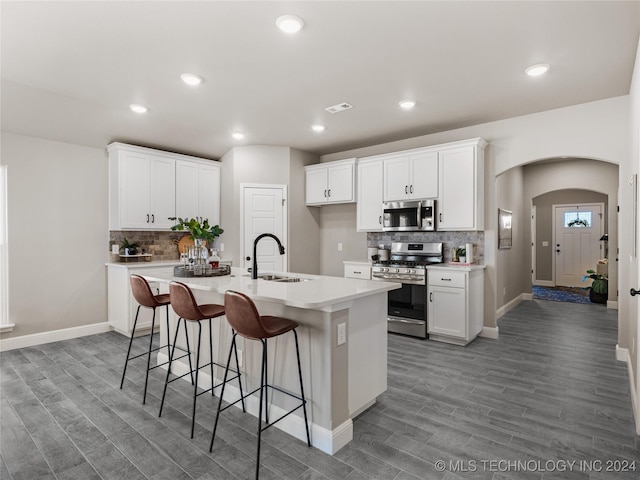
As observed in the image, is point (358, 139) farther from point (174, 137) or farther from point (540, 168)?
point (540, 168)

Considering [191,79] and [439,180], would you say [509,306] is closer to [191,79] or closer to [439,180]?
[439,180]

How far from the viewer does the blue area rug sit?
7173mm

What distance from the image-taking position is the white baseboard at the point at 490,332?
15.1 ft

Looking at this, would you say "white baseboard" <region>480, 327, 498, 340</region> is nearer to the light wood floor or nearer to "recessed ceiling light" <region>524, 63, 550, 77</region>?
the light wood floor

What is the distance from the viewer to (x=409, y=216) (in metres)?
Answer: 4.88

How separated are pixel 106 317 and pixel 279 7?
15.1 ft

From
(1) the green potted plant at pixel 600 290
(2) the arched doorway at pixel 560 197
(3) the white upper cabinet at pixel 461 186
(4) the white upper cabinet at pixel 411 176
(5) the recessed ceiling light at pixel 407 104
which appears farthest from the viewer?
(1) the green potted plant at pixel 600 290

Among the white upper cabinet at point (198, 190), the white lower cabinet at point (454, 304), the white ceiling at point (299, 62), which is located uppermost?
the white ceiling at point (299, 62)

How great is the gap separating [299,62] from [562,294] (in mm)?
7681

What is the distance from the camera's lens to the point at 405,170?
193 inches

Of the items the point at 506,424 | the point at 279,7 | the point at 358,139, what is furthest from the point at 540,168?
the point at 279,7

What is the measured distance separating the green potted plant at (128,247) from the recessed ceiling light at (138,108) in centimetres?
189

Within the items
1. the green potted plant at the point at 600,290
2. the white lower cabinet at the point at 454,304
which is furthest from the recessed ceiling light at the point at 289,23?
the green potted plant at the point at 600,290

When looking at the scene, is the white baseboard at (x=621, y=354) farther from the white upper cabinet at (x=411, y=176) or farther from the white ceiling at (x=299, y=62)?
the white ceiling at (x=299, y=62)
